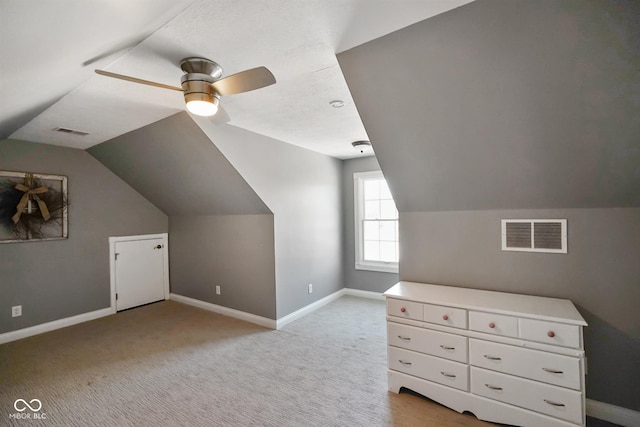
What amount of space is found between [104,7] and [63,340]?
3885 mm

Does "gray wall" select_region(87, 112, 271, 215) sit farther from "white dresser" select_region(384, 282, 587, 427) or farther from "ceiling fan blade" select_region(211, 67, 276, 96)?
"white dresser" select_region(384, 282, 587, 427)

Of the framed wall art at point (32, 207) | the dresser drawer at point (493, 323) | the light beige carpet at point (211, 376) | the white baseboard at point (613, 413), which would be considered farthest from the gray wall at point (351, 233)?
the framed wall art at point (32, 207)

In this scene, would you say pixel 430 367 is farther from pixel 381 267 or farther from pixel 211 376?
pixel 381 267

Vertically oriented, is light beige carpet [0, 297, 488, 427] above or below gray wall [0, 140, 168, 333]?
below

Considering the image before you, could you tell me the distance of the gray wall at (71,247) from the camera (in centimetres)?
328

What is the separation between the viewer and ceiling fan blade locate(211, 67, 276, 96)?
1.45m

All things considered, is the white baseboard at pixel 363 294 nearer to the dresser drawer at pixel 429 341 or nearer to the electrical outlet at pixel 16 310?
the dresser drawer at pixel 429 341

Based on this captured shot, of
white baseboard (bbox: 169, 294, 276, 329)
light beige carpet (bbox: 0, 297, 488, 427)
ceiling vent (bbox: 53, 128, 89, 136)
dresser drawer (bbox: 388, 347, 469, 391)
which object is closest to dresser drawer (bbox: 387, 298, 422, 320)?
dresser drawer (bbox: 388, 347, 469, 391)

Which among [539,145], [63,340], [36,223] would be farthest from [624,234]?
[36,223]

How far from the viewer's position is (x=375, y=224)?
461cm

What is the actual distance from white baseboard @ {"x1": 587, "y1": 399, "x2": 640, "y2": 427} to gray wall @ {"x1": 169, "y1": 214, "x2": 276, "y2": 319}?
9.79ft

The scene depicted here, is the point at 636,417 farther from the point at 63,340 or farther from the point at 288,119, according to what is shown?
the point at 63,340

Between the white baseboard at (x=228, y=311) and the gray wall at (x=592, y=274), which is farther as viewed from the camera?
the white baseboard at (x=228, y=311)

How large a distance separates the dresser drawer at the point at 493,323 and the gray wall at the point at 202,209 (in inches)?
90.4
